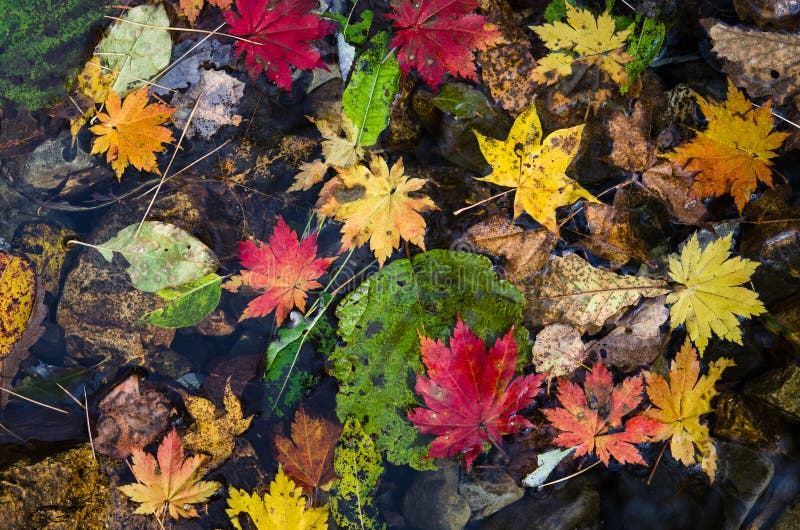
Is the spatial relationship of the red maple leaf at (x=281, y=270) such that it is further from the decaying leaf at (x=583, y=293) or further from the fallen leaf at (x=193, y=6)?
the fallen leaf at (x=193, y=6)

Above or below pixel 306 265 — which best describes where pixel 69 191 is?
above

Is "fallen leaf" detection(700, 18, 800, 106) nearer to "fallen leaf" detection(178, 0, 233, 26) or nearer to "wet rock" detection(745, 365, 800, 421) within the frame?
"wet rock" detection(745, 365, 800, 421)

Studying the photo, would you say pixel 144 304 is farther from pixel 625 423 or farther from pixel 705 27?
pixel 705 27

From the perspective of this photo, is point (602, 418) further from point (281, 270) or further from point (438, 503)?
point (281, 270)

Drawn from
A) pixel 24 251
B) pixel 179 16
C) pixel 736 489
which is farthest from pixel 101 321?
pixel 736 489

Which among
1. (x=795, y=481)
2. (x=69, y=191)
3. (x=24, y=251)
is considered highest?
(x=69, y=191)

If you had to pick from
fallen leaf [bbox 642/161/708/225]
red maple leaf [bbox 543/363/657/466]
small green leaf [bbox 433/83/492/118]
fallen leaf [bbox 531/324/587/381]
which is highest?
small green leaf [bbox 433/83/492/118]

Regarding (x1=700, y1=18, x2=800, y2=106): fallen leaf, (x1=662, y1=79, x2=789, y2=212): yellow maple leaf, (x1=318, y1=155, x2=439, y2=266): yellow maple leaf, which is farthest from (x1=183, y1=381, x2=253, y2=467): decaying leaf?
(x1=700, y1=18, x2=800, y2=106): fallen leaf
